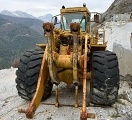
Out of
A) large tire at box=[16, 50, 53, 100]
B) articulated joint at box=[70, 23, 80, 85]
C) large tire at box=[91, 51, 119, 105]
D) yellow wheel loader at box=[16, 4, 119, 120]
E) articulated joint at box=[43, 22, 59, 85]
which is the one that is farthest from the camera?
large tire at box=[16, 50, 53, 100]

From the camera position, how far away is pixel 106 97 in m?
7.88

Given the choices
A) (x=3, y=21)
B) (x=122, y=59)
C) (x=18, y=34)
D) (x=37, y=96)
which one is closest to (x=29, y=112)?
(x=37, y=96)

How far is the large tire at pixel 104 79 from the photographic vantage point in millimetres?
7801

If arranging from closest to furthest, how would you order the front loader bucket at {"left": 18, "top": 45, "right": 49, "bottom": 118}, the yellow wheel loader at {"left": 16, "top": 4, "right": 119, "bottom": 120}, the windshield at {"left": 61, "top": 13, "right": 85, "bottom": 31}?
the front loader bucket at {"left": 18, "top": 45, "right": 49, "bottom": 118} < the yellow wheel loader at {"left": 16, "top": 4, "right": 119, "bottom": 120} < the windshield at {"left": 61, "top": 13, "right": 85, "bottom": 31}

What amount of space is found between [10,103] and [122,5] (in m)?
34.8

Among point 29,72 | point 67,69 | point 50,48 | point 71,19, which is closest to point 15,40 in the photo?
point 71,19

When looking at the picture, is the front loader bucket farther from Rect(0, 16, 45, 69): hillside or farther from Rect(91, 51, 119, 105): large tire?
Rect(0, 16, 45, 69): hillside

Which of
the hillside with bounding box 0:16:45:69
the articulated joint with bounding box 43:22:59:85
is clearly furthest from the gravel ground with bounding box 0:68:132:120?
the hillside with bounding box 0:16:45:69

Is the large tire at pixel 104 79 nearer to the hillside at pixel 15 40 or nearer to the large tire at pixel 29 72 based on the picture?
the large tire at pixel 29 72

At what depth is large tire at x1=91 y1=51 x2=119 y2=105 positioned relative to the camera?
7801 mm

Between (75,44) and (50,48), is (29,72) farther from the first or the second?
(75,44)

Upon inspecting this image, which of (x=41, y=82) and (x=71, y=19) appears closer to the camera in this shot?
(x=41, y=82)

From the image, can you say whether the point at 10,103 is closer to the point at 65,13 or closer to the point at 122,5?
the point at 65,13

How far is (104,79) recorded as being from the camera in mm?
7801
